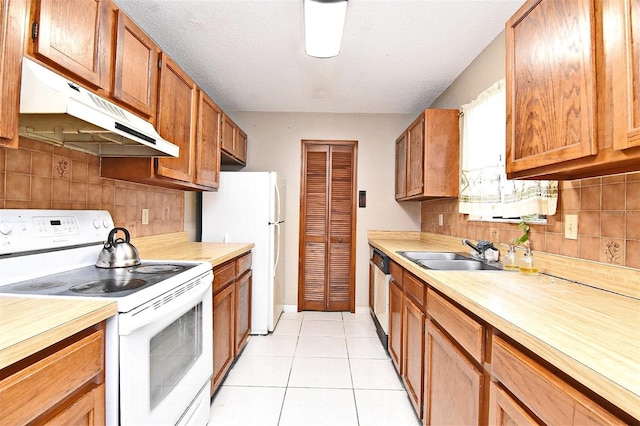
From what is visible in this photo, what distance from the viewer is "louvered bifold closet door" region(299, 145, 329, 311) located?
402cm

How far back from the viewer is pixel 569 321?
91 centimetres

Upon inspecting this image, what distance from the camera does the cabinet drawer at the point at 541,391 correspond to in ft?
2.16

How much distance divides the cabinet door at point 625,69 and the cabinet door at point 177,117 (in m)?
2.03

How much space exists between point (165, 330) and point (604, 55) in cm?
183

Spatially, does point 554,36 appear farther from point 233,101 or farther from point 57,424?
point 233,101

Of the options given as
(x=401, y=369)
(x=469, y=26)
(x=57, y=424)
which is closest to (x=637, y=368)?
(x=57, y=424)

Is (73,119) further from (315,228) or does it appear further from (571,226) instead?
(315,228)

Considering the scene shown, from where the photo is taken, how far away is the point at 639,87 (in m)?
0.87

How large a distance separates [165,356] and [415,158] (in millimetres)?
2517

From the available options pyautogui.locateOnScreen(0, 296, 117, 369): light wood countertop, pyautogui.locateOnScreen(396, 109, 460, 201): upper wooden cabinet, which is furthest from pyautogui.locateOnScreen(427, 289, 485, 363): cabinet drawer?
pyautogui.locateOnScreen(396, 109, 460, 201): upper wooden cabinet

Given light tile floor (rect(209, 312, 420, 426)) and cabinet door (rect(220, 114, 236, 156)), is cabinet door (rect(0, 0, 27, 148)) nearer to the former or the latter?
light tile floor (rect(209, 312, 420, 426))

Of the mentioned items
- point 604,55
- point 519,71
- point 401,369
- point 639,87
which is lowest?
point 401,369

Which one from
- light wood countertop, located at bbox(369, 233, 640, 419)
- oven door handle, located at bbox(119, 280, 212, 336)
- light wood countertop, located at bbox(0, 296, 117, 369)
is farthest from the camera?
oven door handle, located at bbox(119, 280, 212, 336)

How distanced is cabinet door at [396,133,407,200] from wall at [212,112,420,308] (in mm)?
167
